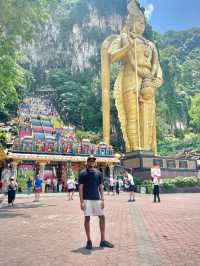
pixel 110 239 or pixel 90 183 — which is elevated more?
pixel 90 183

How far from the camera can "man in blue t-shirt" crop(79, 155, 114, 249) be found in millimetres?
5511

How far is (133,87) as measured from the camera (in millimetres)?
29484

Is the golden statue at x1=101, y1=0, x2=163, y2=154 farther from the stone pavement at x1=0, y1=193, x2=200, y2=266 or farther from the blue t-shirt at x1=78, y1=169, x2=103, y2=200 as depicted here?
the blue t-shirt at x1=78, y1=169, x2=103, y2=200

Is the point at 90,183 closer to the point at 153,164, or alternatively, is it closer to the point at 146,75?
the point at 153,164

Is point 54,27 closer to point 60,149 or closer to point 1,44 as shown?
point 60,149

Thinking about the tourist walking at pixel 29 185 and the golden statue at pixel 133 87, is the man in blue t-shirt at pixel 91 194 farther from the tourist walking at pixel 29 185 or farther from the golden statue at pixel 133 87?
the golden statue at pixel 133 87

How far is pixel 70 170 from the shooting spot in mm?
28250

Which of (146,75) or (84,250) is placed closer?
(84,250)

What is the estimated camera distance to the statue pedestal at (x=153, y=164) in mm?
26484

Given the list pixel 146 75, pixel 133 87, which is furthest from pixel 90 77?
pixel 133 87

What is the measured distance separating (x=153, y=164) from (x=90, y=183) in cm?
2190

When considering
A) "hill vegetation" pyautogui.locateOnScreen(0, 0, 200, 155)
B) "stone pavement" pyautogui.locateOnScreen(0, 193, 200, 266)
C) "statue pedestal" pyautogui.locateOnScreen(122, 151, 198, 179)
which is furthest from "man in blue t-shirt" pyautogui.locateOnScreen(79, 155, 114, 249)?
"hill vegetation" pyautogui.locateOnScreen(0, 0, 200, 155)

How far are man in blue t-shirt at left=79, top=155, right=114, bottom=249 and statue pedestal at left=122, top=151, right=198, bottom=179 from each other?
2037 centimetres

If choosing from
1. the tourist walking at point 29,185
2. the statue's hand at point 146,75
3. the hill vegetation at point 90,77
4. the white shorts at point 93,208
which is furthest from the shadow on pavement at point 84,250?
the hill vegetation at point 90,77
